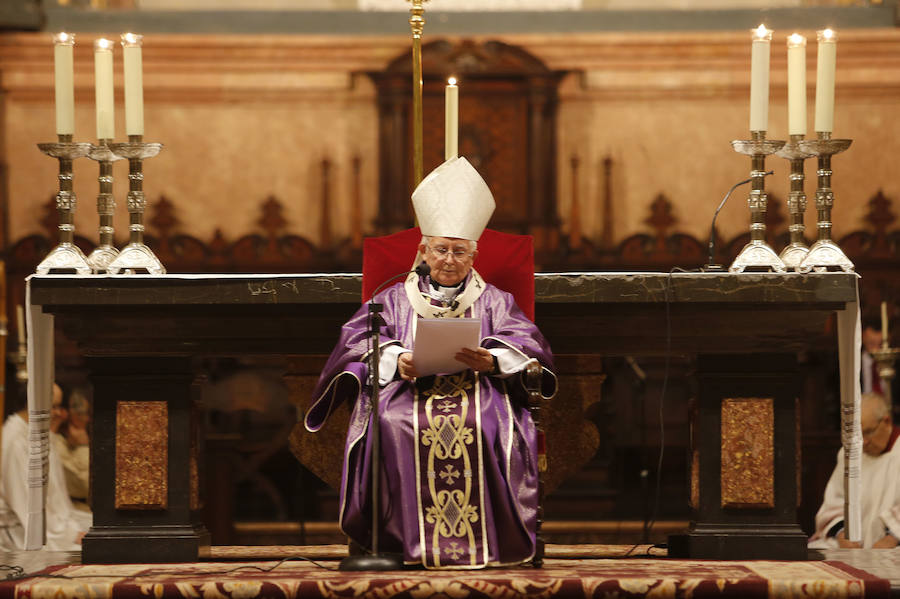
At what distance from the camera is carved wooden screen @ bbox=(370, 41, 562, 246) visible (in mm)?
9953

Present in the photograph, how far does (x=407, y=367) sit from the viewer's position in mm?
4590

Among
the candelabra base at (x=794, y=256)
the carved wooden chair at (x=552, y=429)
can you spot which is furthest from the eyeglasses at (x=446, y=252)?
the candelabra base at (x=794, y=256)

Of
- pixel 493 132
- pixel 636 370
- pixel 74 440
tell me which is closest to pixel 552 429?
pixel 636 370

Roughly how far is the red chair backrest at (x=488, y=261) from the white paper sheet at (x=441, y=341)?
1.64 ft

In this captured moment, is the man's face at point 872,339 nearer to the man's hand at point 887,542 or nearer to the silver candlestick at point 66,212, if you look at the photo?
the man's hand at point 887,542

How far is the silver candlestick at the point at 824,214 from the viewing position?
5.02 metres

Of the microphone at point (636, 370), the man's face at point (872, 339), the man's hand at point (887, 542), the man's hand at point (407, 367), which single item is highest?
the man's hand at point (407, 367)

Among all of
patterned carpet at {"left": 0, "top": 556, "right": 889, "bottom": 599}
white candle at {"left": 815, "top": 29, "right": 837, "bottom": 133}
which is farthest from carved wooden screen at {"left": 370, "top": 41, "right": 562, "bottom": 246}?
patterned carpet at {"left": 0, "top": 556, "right": 889, "bottom": 599}

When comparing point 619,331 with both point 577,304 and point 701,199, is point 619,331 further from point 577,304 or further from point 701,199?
point 701,199

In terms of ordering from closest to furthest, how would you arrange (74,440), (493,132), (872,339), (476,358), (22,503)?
(476,358), (22,503), (74,440), (872,339), (493,132)

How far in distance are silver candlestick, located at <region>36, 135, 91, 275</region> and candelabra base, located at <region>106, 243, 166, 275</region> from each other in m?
0.11

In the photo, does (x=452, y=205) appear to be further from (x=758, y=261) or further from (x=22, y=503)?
(x=22, y=503)

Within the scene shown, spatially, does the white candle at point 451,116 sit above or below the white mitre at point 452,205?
above

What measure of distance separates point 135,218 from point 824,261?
2.71 meters
